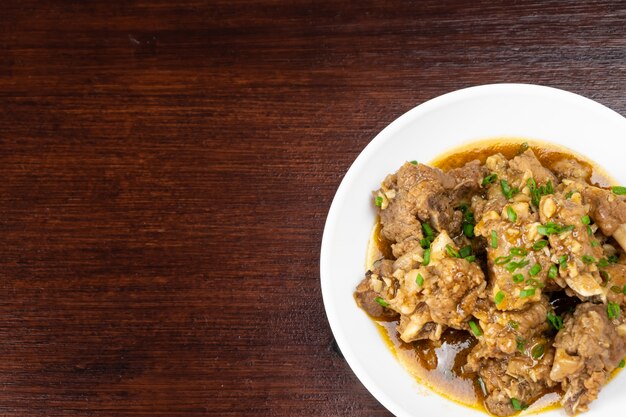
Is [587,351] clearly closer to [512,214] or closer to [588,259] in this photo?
[588,259]

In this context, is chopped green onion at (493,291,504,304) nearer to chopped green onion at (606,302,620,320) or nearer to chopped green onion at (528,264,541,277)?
chopped green onion at (528,264,541,277)

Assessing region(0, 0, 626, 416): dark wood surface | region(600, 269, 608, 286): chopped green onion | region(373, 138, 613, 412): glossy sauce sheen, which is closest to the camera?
region(600, 269, 608, 286): chopped green onion

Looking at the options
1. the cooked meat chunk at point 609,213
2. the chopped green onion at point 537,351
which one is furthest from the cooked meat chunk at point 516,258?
the cooked meat chunk at point 609,213

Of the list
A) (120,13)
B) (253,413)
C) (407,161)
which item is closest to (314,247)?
(407,161)

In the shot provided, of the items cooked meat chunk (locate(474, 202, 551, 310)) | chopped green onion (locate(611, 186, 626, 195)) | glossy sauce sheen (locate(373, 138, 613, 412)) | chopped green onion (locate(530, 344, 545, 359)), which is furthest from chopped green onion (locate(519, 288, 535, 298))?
chopped green onion (locate(611, 186, 626, 195))

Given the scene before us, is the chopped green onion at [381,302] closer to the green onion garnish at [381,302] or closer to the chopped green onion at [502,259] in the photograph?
the green onion garnish at [381,302]

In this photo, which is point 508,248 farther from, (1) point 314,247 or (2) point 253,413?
(2) point 253,413
